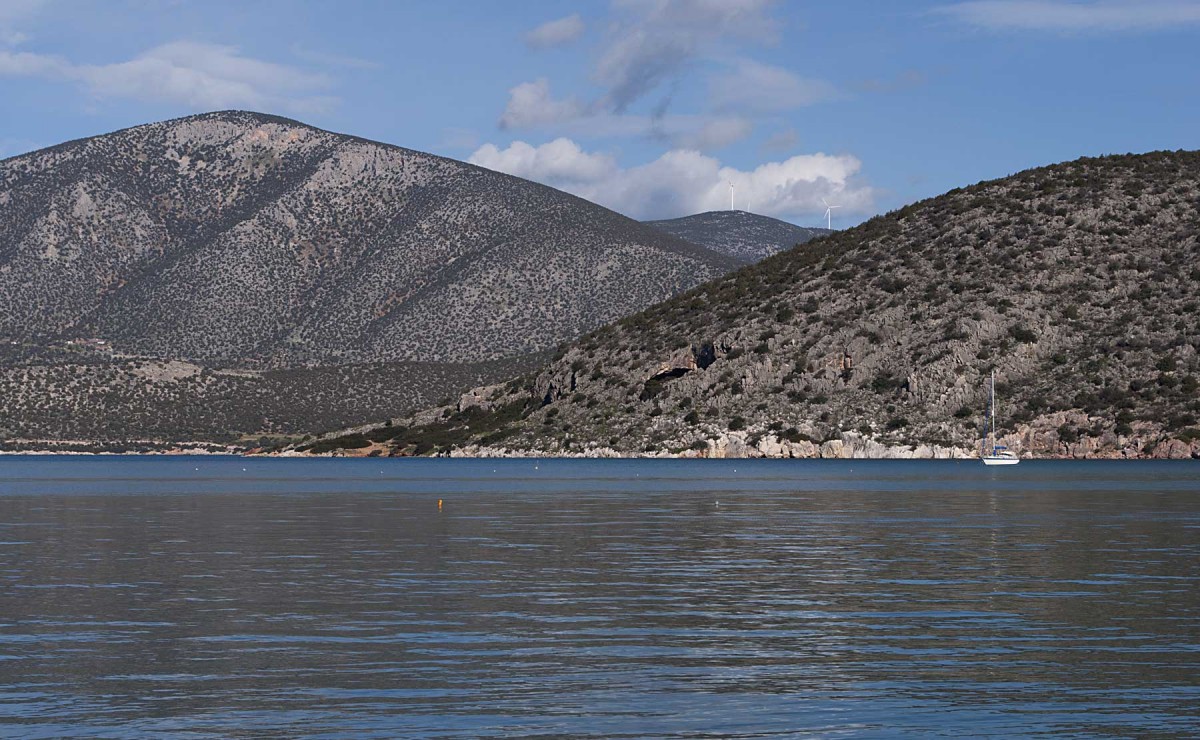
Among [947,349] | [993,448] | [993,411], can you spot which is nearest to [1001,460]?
[993,448]

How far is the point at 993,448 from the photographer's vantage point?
148 m

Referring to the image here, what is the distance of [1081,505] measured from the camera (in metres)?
71.9

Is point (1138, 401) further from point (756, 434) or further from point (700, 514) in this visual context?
point (700, 514)

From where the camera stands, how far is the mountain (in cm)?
15312

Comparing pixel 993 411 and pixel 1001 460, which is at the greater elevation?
pixel 993 411

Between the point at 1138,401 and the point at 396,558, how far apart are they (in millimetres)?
120254

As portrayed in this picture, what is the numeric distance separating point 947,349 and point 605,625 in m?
137

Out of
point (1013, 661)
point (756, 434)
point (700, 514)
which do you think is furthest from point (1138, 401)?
point (1013, 661)

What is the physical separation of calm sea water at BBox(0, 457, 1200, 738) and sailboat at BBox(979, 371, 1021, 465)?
7827 cm

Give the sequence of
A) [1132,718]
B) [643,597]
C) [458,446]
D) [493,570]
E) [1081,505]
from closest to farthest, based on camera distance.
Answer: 1. [1132,718]
2. [643,597]
3. [493,570]
4. [1081,505]
5. [458,446]

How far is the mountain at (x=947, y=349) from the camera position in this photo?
153125 mm


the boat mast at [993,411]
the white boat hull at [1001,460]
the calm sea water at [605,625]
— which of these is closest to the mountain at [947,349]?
the boat mast at [993,411]

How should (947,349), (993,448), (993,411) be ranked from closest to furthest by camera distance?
1. (993,448)
2. (993,411)
3. (947,349)

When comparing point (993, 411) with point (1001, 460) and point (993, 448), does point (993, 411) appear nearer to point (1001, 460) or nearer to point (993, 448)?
point (993, 448)
